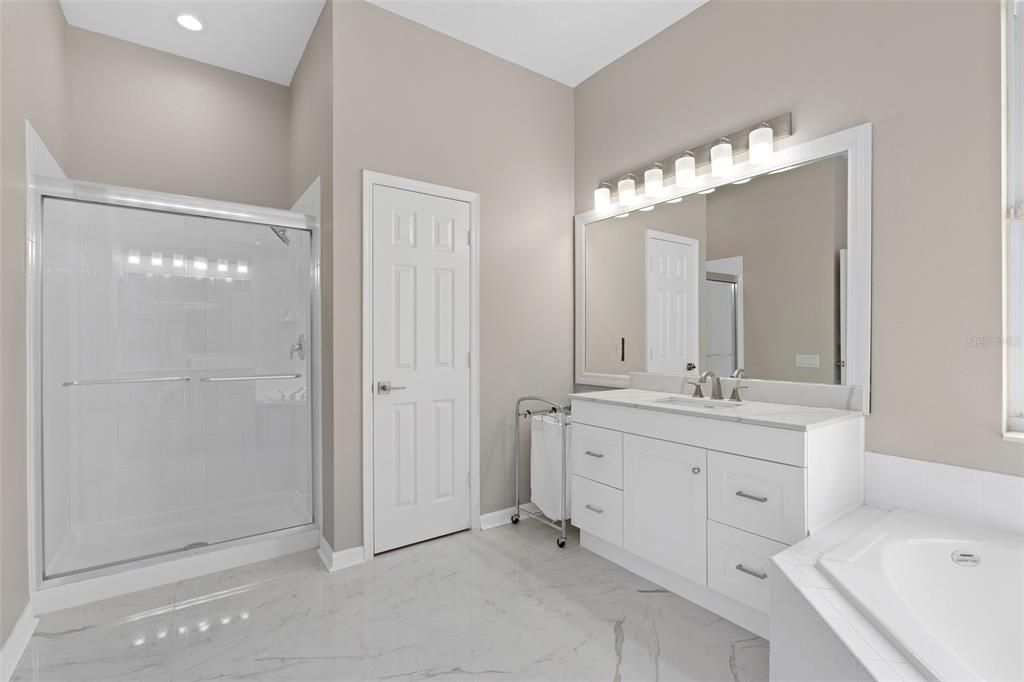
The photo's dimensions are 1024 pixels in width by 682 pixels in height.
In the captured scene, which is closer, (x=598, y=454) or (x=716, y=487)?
(x=716, y=487)

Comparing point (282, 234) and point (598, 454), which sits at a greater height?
point (282, 234)

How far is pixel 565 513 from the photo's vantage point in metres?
2.76

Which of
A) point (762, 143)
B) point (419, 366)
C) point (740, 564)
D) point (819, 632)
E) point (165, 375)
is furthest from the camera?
point (419, 366)

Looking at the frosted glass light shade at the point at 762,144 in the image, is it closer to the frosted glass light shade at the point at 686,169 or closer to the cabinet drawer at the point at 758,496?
the frosted glass light shade at the point at 686,169

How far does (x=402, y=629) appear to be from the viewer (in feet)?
6.34

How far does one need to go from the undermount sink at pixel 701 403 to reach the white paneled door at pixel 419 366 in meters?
1.20

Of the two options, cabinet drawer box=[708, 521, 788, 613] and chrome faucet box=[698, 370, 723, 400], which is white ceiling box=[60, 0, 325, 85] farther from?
cabinet drawer box=[708, 521, 788, 613]

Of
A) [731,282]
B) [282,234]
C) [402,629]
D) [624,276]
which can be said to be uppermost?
[282,234]

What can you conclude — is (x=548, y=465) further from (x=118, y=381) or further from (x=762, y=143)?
(x=118, y=381)

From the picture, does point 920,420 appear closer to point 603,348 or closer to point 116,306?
point 603,348

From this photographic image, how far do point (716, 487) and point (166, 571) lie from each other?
2.57 m

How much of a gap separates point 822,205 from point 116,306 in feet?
11.2

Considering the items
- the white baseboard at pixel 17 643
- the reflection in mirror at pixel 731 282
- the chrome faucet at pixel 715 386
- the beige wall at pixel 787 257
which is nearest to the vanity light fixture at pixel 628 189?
the reflection in mirror at pixel 731 282

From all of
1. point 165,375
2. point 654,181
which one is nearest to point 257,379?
point 165,375
